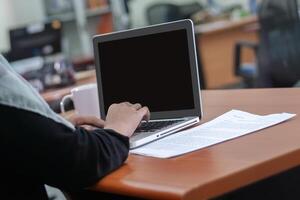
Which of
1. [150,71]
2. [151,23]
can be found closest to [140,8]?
[151,23]

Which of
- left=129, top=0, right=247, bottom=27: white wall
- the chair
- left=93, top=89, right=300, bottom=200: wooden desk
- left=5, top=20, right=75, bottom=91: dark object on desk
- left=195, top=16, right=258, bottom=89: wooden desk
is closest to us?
left=93, top=89, right=300, bottom=200: wooden desk

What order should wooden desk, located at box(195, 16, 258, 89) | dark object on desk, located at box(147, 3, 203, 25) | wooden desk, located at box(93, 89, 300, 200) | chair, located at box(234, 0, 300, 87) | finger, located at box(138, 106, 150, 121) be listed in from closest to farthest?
wooden desk, located at box(93, 89, 300, 200), finger, located at box(138, 106, 150, 121), chair, located at box(234, 0, 300, 87), wooden desk, located at box(195, 16, 258, 89), dark object on desk, located at box(147, 3, 203, 25)

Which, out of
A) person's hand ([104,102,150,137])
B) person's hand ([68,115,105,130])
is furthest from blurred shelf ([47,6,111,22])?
person's hand ([104,102,150,137])

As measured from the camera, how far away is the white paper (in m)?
1.19

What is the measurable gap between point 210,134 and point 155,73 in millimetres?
281

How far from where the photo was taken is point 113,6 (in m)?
6.13

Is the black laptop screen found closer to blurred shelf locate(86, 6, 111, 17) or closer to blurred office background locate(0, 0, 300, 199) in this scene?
blurred office background locate(0, 0, 300, 199)

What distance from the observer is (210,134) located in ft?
4.20

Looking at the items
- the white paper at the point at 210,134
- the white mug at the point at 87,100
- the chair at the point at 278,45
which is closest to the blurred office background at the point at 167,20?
the chair at the point at 278,45

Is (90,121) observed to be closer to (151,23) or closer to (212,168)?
(212,168)

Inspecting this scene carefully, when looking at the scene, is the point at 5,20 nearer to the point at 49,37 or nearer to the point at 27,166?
the point at 49,37

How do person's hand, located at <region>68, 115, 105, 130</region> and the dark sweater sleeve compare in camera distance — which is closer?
the dark sweater sleeve

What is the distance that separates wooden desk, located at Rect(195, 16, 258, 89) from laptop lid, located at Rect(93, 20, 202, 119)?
3.96 metres

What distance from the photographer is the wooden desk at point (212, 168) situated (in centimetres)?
95
